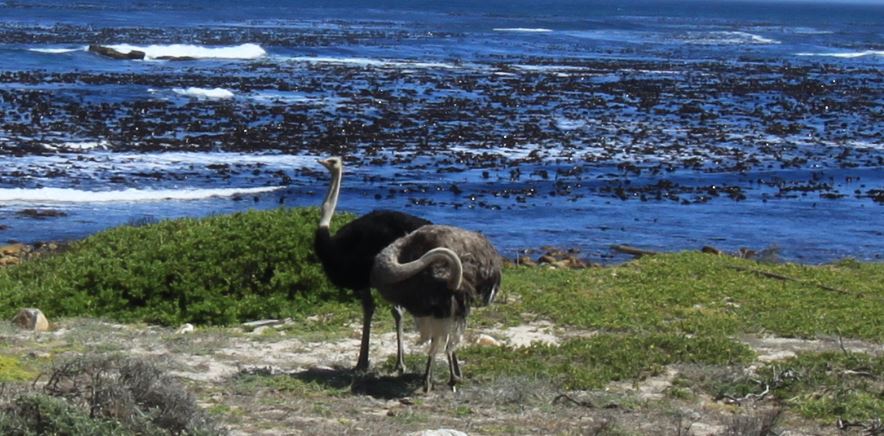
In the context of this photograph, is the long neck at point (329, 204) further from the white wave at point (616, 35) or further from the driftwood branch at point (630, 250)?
the white wave at point (616, 35)

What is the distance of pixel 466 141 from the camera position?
29.4 m

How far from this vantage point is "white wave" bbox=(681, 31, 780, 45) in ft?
248

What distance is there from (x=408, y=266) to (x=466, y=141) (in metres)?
20.9

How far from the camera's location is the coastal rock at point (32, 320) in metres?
10.3

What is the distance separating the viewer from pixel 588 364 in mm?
9461

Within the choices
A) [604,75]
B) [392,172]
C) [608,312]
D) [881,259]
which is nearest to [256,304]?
[608,312]

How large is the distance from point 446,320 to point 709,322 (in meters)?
3.20

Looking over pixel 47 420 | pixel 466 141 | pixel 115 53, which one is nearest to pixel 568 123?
pixel 466 141

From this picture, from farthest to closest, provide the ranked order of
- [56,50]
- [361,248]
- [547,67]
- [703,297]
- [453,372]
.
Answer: [547,67]
[56,50]
[703,297]
[361,248]
[453,372]

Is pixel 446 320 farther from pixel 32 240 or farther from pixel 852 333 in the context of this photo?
pixel 32 240

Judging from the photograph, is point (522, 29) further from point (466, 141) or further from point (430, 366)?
point (430, 366)

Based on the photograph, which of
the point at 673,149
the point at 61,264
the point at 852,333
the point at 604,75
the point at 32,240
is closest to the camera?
the point at 852,333

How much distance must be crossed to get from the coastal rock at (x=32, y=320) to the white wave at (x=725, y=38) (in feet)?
217

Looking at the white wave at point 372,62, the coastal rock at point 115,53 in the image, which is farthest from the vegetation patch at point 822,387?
the coastal rock at point 115,53
